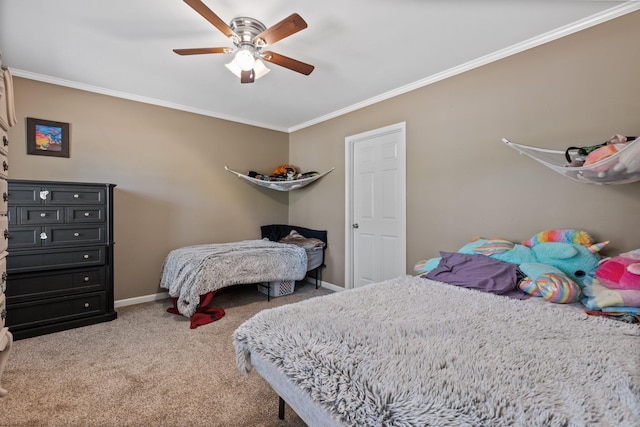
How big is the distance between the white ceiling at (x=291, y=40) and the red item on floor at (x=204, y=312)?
2171 mm

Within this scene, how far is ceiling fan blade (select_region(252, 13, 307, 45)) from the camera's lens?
1614 mm

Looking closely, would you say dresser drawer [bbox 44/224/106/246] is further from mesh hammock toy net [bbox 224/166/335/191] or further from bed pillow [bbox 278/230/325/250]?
bed pillow [bbox 278/230/325/250]

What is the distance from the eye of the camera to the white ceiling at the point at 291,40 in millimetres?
1846

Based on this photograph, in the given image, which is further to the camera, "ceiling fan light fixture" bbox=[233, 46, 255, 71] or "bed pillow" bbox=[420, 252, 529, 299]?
"ceiling fan light fixture" bbox=[233, 46, 255, 71]

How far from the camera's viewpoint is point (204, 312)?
9.45ft

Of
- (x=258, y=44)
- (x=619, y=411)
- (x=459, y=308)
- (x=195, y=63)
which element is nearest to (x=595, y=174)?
(x=459, y=308)

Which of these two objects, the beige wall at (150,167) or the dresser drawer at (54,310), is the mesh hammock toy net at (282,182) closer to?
the beige wall at (150,167)

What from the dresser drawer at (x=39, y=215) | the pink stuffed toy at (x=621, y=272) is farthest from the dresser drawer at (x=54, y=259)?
the pink stuffed toy at (x=621, y=272)

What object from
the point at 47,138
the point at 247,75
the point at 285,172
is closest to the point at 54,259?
the point at 47,138

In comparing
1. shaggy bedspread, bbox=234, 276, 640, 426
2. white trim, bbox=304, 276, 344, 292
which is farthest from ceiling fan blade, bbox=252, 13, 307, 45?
white trim, bbox=304, 276, 344, 292

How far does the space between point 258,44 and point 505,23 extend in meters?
1.70

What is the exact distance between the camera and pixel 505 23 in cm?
200

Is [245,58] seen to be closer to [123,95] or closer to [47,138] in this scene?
[123,95]

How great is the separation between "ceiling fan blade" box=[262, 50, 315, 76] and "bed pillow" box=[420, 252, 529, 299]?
70.4 inches
